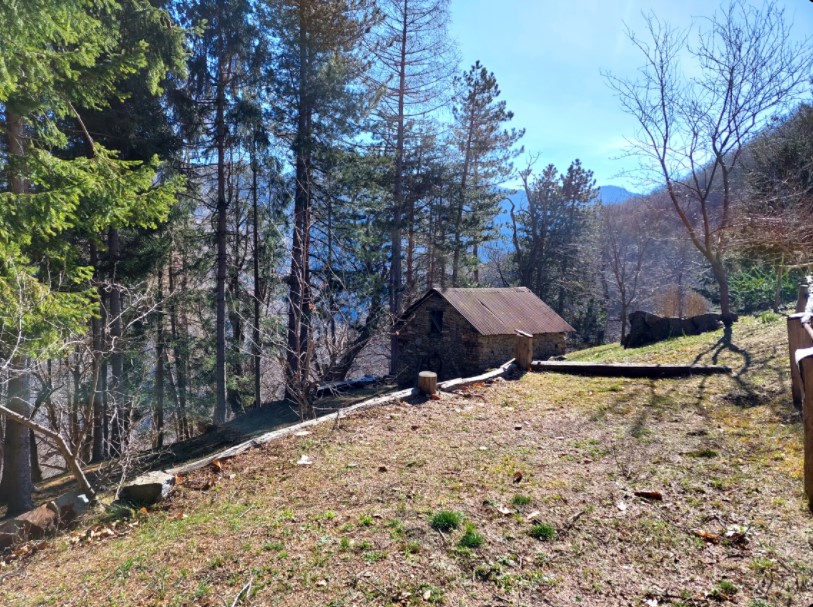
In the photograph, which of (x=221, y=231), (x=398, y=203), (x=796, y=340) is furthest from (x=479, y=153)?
(x=796, y=340)

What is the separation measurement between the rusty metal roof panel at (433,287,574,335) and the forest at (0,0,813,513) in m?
2.69

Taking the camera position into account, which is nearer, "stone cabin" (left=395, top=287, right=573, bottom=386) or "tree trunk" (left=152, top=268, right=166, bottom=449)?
"stone cabin" (left=395, top=287, right=573, bottom=386)

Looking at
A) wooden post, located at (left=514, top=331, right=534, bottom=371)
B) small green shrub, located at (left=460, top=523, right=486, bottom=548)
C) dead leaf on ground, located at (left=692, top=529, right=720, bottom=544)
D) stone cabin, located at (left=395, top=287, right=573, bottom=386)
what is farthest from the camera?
stone cabin, located at (left=395, top=287, right=573, bottom=386)

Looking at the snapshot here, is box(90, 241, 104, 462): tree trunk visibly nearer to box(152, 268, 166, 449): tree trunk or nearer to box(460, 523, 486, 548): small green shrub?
box(152, 268, 166, 449): tree trunk

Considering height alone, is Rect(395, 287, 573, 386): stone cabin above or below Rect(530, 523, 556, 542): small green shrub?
above

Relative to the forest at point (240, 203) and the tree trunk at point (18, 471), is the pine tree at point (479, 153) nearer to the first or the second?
the forest at point (240, 203)

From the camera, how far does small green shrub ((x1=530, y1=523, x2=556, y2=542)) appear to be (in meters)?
3.59

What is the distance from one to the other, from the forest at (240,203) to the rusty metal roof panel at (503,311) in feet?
8.82

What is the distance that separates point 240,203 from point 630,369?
1466 centimetres

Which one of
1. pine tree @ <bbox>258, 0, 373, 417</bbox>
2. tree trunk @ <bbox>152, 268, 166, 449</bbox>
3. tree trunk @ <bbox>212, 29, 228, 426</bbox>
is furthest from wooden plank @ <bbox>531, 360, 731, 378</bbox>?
tree trunk @ <bbox>152, 268, 166, 449</bbox>

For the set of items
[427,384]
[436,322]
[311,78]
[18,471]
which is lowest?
[18,471]

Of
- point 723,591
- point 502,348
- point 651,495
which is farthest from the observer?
point 502,348

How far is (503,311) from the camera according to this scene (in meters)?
17.3

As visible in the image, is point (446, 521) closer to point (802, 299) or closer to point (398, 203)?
point (802, 299)
